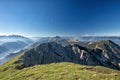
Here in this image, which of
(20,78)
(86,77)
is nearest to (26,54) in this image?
(20,78)

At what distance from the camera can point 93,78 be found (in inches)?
1617

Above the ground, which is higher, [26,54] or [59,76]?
[59,76]

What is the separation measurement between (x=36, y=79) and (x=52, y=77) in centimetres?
443

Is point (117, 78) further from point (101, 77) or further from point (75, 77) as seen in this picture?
point (75, 77)

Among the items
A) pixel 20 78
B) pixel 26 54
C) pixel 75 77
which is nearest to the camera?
pixel 75 77

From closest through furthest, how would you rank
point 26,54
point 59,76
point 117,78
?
point 117,78 → point 59,76 → point 26,54

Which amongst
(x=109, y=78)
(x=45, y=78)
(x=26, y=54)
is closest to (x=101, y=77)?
(x=109, y=78)

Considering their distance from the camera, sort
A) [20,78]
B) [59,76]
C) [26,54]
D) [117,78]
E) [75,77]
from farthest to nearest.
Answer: [26,54] → [20,78] → [59,76] → [75,77] → [117,78]

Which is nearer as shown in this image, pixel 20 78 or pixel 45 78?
pixel 45 78

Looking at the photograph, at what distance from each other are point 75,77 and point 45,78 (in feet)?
26.5

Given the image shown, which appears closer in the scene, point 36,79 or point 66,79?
point 66,79

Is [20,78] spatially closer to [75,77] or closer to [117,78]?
[75,77]

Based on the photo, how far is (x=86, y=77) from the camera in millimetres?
42531

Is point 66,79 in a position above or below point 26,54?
above
